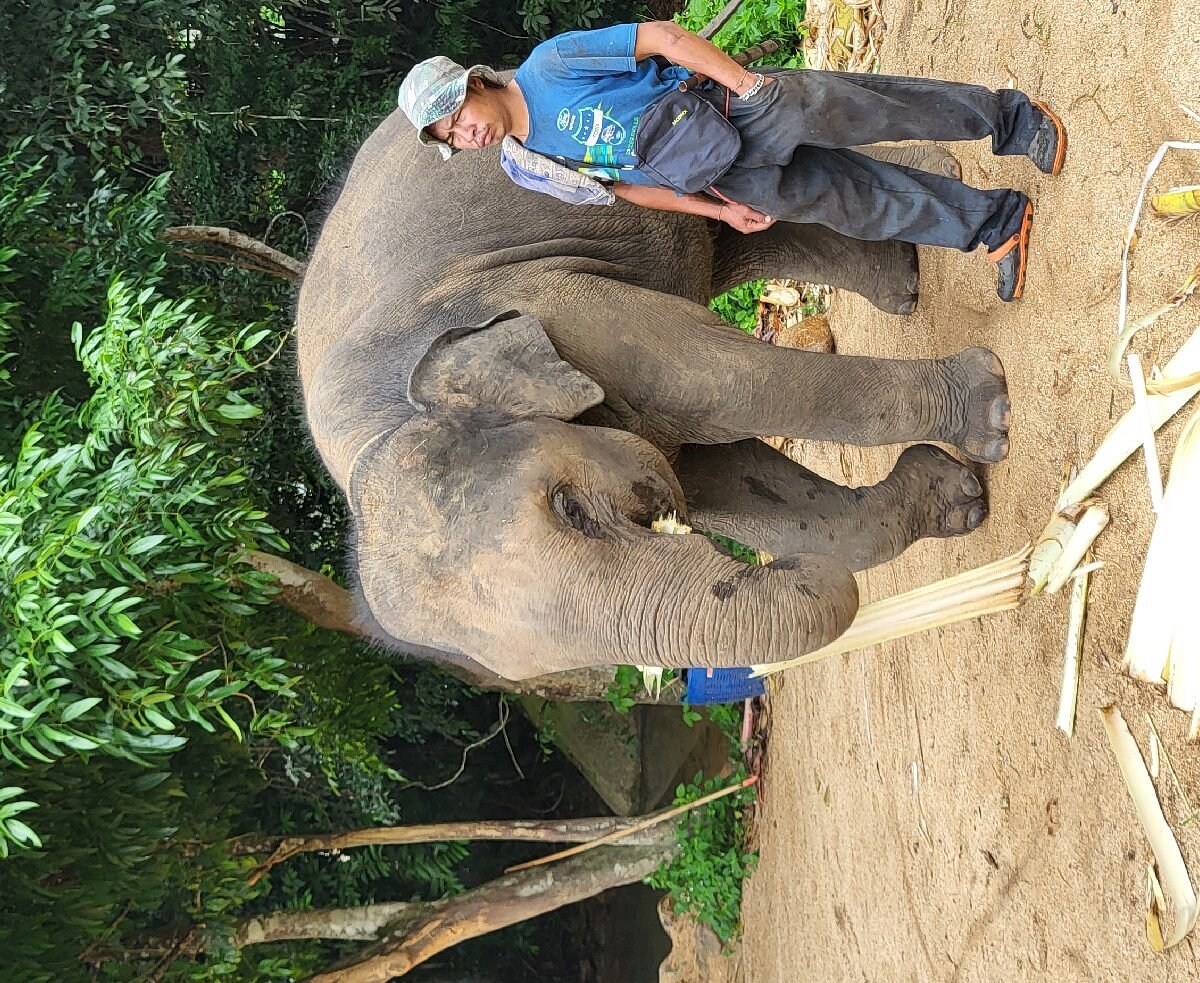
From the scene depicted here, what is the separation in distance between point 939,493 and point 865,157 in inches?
31.9

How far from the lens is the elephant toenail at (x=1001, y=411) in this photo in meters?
2.40

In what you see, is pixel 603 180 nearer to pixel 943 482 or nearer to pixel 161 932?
pixel 943 482

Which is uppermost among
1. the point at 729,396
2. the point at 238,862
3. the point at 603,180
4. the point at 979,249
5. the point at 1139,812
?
the point at 603,180

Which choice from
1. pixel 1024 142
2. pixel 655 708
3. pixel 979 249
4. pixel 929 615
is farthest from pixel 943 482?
pixel 655 708

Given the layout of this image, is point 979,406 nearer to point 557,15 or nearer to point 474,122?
point 474,122

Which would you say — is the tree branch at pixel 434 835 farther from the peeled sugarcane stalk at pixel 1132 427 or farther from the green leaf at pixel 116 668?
the peeled sugarcane stalk at pixel 1132 427

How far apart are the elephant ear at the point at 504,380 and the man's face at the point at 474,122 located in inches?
15.9

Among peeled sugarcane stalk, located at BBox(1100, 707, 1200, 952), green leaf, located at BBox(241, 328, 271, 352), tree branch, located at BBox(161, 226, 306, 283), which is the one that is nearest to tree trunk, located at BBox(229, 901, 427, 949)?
green leaf, located at BBox(241, 328, 271, 352)

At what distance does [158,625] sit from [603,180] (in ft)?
5.82

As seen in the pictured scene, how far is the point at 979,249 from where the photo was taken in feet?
8.76

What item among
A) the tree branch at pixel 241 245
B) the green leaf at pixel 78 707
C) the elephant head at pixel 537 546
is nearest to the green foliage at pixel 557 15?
the tree branch at pixel 241 245

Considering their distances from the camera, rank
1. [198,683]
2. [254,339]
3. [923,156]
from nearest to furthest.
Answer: [198,683] → [923,156] → [254,339]

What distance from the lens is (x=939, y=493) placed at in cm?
259

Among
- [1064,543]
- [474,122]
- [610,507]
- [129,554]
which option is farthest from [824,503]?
[129,554]
